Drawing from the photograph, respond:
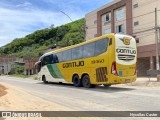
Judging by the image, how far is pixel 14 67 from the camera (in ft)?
312

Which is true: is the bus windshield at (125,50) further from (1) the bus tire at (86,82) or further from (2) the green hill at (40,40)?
(2) the green hill at (40,40)

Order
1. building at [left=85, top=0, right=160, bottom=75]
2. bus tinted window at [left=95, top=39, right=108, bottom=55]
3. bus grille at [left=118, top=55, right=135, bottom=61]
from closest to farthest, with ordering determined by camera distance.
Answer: bus grille at [left=118, top=55, right=135, bottom=61] → bus tinted window at [left=95, top=39, right=108, bottom=55] → building at [left=85, top=0, right=160, bottom=75]

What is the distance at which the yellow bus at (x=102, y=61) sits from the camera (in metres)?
18.6

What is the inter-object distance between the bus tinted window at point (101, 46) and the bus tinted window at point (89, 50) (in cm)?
57

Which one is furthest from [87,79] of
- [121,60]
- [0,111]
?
[0,111]

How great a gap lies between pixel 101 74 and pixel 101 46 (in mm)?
1846

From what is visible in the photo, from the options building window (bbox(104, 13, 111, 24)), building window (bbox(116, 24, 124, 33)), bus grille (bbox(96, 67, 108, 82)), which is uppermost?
building window (bbox(104, 13, 111, 24))

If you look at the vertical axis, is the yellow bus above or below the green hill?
below

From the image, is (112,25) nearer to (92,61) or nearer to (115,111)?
(92,61)

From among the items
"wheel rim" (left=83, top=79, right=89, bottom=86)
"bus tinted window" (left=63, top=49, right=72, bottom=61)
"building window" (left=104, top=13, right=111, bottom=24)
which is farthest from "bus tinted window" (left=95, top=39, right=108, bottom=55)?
"building window" (left=104, top=13, right=111, bottom=24)

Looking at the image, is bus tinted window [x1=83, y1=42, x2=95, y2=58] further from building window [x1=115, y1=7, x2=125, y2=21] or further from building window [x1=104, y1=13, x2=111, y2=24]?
building window [x1=104, y1=13, x2=111, y2=24]

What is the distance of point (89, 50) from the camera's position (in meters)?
21.1

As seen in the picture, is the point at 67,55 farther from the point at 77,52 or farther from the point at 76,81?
the point at 76,81

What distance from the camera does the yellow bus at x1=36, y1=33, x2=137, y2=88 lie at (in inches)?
734
